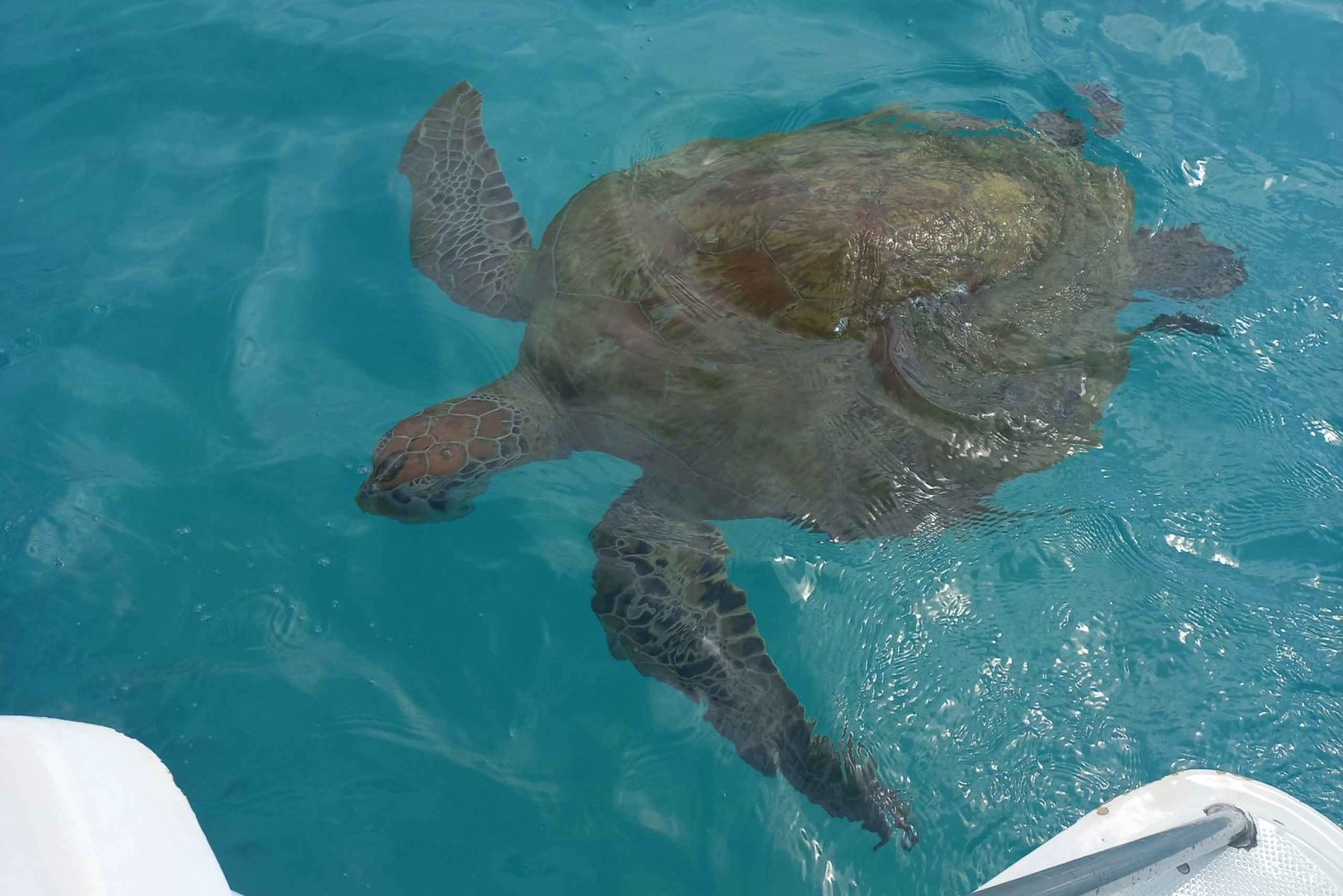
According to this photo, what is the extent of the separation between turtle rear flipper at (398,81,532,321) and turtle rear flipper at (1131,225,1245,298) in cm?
307

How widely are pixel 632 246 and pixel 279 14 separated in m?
3.73

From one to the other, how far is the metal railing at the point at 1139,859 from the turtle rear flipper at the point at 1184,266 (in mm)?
2403

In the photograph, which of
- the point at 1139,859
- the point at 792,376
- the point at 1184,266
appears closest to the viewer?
the point at 1139,859

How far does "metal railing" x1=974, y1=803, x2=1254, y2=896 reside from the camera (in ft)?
8.06

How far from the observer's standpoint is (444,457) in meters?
3.39

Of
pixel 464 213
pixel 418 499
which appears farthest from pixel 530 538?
pixel 464 213

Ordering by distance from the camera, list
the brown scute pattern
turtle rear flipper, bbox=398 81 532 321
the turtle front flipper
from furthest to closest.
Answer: turtle rear flipper, bbox=398 81 532 321
the brown scute pattern
the turtle front flipper

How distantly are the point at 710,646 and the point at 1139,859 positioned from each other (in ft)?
5.23

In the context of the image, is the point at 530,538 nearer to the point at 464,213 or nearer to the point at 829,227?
the point at 829,227

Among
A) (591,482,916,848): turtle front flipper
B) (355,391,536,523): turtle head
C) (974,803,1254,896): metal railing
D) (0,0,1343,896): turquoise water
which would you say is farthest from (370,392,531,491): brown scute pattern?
(974,803,1254,896): metal railing

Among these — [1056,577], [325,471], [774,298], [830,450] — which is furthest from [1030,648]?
[325,471]

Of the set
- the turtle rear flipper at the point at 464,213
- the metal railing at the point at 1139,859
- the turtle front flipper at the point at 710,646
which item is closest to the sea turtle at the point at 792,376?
the turtle front flipper at the point at 710,646

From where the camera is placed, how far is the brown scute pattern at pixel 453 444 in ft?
11.0

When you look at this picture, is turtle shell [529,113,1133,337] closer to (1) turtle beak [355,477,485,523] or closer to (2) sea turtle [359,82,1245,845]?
(2) sea turtle [359,82,1245,845]
